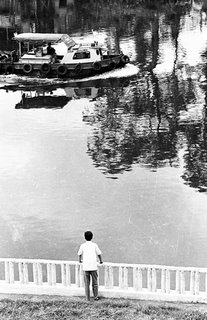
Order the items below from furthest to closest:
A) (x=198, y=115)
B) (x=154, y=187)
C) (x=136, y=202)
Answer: (x=198, y=115) < (x=154, y=187) < (x=136, y=202)

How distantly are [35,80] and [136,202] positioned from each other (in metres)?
18.8

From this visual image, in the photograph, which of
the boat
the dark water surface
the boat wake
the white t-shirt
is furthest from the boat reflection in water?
the white t-shirt

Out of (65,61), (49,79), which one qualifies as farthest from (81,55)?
(49,79)

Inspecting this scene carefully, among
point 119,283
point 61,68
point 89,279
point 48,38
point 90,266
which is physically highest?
point 48,38

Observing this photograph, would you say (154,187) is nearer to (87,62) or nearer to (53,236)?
(53,236)

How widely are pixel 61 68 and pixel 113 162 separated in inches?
573

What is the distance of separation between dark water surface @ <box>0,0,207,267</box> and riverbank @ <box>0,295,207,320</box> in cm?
343

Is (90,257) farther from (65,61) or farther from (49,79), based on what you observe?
(65,61)

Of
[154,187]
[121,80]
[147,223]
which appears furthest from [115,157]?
[121,80]

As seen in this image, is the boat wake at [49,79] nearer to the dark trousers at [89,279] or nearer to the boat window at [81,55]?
the boat window at [81,55]

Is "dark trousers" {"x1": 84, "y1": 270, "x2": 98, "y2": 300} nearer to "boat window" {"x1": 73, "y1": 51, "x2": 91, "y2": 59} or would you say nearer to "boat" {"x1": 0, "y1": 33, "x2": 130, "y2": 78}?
"boat" {"x1": 0, "y1": 33, "x2": 130, "y2": 78}

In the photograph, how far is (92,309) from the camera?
937 centimetres

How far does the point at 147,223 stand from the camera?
48.8 ft

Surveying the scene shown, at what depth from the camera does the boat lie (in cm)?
3319
